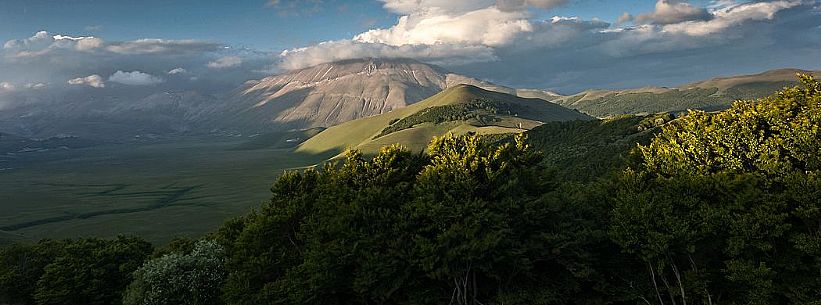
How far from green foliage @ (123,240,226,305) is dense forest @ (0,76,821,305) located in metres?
0.19

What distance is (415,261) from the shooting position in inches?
1380

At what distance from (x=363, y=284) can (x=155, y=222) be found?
17505cm

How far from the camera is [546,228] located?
39500 millimetres

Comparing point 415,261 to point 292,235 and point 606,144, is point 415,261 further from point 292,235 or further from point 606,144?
point 606,144

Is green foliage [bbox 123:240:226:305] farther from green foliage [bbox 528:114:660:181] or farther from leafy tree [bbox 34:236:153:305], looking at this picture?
green foliage [bbox 528:114:660:181]

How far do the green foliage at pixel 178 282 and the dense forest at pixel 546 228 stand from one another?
19 centimetres

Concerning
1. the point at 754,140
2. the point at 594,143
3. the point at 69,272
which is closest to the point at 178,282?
the point at 69,272

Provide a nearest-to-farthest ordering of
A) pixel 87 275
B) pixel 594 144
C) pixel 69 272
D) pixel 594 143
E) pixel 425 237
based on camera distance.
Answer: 1. pixel 425 237
2. pixel 69 272
3. pixel 87 275
4. pixel 594 144
5. pixel 594 143

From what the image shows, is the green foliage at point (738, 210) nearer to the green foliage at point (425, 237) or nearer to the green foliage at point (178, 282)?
the green foliage at point (425, 237)

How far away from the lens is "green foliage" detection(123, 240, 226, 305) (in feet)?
144

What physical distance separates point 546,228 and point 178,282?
3391 cm

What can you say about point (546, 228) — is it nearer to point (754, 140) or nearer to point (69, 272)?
point (754, 140)

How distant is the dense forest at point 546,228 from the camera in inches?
1316

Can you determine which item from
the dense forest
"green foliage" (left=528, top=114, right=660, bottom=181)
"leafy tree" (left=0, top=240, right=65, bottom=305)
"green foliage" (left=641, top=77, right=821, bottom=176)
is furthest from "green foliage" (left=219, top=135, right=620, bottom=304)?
"green foliage" (left=528, top=114, right=660, bottom=181)
